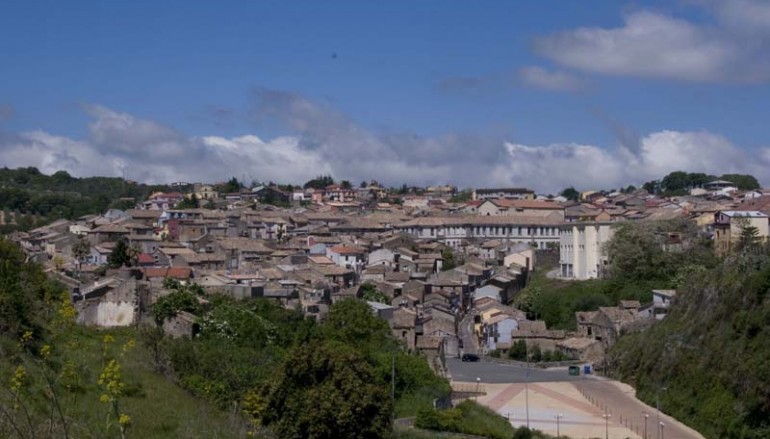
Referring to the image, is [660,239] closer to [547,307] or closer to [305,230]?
[547,307]

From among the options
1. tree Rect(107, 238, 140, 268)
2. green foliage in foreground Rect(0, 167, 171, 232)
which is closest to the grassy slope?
tree Rect(107, 238, 140, 268)

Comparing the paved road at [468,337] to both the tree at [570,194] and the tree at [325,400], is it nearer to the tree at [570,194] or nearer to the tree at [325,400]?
the tree at [325,400]

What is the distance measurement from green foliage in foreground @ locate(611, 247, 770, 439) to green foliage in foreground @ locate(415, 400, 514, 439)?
5.78m

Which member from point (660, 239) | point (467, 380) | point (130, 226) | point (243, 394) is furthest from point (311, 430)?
point (130, 226)

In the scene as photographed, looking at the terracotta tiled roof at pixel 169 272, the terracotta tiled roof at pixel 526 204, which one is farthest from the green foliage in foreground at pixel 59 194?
the terracotta tiled roof at pixel 169 272

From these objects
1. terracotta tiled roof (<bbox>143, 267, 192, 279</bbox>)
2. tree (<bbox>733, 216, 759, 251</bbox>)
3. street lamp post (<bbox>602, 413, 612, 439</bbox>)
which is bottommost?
street lamp post (<bbox>602, 413, 612, 439</bbox>)

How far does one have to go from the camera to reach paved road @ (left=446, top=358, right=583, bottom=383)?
3878cm

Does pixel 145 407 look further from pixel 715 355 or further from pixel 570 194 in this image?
pixel 570 194

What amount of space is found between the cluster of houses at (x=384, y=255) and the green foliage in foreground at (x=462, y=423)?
742 centimetres

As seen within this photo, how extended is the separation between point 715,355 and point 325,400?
630 inches

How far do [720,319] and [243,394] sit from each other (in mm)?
19140

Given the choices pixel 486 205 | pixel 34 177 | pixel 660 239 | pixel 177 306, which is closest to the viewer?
pixel 177 306

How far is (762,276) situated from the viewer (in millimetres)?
33594

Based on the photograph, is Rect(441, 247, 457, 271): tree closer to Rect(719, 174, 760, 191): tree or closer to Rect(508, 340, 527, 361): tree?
Rect(508, 340, 527, 361): tree
